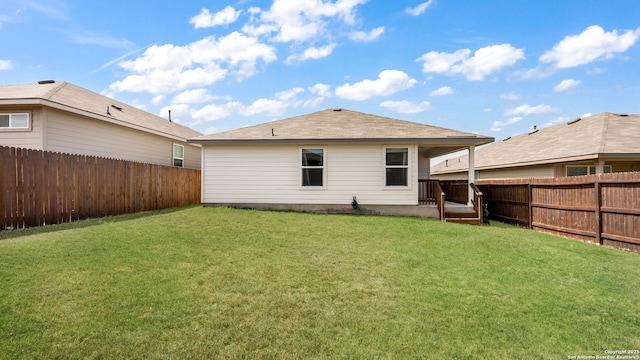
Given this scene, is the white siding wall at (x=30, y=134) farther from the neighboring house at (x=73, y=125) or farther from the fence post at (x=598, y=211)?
the fence post at (x=598, y=211)

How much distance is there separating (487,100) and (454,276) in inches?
569

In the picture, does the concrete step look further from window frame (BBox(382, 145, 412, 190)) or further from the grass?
the grass

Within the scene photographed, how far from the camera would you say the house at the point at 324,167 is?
11891mm

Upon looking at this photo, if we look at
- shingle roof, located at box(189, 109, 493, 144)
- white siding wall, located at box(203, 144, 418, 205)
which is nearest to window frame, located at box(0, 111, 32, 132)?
shingle roof, located at box(189, 109, 493, 144)

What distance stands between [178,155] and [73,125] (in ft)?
22.5

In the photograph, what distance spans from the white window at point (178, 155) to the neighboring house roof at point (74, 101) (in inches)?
65.5

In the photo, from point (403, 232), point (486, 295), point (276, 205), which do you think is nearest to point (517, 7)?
point (403, 232)

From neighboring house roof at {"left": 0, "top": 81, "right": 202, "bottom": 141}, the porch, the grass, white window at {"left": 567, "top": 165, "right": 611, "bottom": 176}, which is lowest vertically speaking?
the grass

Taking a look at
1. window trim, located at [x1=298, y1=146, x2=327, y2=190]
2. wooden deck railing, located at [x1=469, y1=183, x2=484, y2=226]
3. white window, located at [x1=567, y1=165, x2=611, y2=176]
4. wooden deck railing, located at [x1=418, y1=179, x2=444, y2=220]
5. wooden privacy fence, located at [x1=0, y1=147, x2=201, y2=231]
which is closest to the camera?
wooden privacy fence, located at [x1=0, y1=147, x2=201, y2=231]

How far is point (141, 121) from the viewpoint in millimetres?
15461

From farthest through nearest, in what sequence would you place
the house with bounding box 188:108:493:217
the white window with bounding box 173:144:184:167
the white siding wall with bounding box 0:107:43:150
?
1. the white window with bounding box 173:144:184:167
2. the house with bounding box 188:108:493:217
3. the white siding wall with bounding box 0:107:43:150

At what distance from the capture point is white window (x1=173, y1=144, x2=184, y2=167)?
17.9 metres

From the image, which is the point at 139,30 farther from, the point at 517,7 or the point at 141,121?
the point at 517,7

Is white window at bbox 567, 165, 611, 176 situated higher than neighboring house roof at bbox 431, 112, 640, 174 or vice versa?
neighboring house roof at bbox 431, 112, 640, 174
